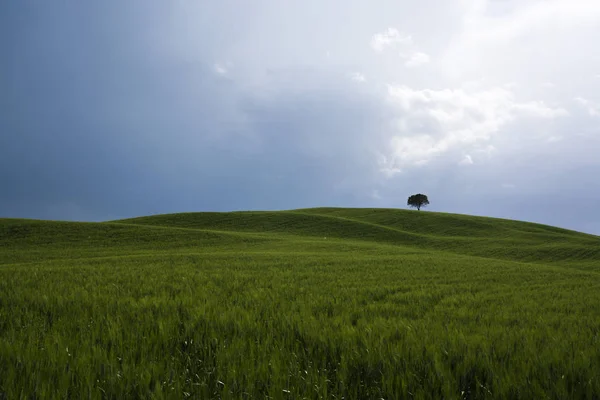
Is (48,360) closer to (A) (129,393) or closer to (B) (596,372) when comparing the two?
(A) (129,393)

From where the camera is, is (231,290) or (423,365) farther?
(231,290)

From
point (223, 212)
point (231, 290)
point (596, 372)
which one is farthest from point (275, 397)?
point (223, 212)

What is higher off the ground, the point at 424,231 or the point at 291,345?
the point at 424,231

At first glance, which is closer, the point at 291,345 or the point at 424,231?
the point at 291,345

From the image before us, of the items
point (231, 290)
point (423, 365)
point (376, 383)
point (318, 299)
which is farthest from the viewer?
point (231, 290)

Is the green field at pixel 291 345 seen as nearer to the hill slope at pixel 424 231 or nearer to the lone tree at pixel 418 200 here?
the hill slope at pixel 424 231

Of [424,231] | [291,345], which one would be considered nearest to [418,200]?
[424,231]

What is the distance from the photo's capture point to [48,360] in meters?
3.22

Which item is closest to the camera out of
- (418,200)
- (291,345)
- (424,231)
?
(291,345)

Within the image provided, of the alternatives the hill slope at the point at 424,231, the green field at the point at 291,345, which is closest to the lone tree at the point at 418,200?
the hill slope at the point at 424,231

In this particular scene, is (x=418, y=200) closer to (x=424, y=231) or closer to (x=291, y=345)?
(x=424, y=231)

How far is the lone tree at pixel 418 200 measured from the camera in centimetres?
10644

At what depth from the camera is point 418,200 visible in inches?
4210

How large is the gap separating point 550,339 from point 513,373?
2.05 m
